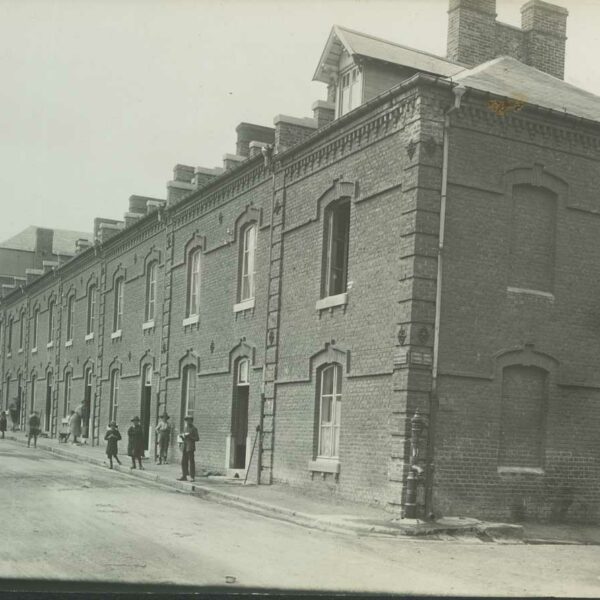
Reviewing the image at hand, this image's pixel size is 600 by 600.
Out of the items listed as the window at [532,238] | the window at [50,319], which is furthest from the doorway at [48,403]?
the window at [532,238]

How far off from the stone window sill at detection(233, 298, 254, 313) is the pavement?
14.3 feet

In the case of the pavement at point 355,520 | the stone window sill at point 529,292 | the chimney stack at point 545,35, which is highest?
the chimney stack at point 545,35

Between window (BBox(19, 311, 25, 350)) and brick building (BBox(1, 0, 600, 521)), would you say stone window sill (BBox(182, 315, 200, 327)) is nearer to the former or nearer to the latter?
brick building (BBox(1, 0, 600, 521))

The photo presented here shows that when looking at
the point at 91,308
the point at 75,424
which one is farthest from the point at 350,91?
the point at 91,308

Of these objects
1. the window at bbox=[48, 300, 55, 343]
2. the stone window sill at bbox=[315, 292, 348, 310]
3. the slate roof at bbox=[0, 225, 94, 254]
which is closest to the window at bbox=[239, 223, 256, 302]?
the stone window sill at bbox=[315, 292, 348, 310]

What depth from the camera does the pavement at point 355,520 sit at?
1335 cm

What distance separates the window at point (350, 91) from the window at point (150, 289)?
1244 centimetres

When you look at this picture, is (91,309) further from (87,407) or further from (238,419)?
(238,419)

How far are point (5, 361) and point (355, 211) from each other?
38.7m

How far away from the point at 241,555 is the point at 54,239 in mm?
50595

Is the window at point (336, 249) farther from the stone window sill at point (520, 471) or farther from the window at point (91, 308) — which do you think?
the window at point (91, 308)

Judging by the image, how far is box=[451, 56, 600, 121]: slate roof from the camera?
1623 cm

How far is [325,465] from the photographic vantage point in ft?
56.3

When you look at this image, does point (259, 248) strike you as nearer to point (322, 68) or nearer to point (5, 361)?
point (322, 68)
